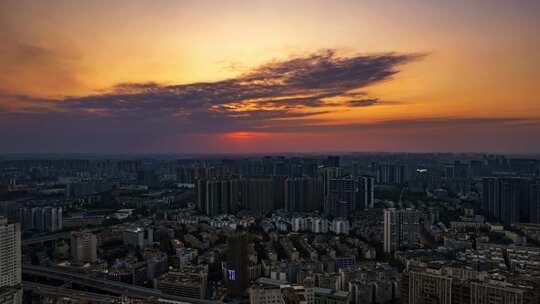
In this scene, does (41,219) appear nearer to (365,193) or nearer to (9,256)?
(9,256)

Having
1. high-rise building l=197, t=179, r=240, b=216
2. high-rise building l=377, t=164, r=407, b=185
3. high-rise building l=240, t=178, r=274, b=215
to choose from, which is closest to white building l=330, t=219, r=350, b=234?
high-rise building l=240, t=178, r=274, b=215

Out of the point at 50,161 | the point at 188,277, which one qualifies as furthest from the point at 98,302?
the point at 50,161

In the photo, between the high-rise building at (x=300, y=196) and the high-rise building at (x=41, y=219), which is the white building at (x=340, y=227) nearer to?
the high-rise building at (x=300, y=196)

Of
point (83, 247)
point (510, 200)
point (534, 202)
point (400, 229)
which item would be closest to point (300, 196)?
point (400, 229)

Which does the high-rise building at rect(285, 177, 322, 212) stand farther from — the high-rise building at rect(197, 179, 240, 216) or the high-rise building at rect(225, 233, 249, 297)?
the high-rise building at rect(225, 233, 249, 297)

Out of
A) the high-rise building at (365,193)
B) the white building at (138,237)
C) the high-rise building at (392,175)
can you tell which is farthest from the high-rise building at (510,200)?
the white building at (138,237)

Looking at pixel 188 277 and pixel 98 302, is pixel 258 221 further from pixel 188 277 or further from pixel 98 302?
pixel 98 302
